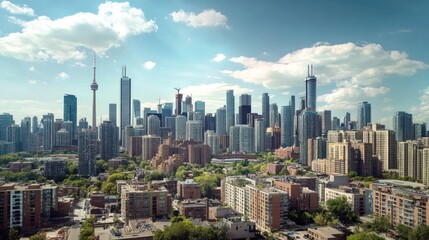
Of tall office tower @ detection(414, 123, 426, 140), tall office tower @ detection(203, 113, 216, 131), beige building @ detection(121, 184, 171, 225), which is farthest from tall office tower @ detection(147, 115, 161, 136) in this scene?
beige building @ detection(121, 184, 171, 225)

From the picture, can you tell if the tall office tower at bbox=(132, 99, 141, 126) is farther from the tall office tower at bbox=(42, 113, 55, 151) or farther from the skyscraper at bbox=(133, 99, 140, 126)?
the tall office tower at bbox=(42, 113, 55, 151)

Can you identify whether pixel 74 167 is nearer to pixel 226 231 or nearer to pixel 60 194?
pixel 60 194

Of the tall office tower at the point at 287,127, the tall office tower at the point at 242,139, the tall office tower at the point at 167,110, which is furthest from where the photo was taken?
the tall office tower at the point at 167,110

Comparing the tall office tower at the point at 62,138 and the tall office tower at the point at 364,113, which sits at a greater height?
the tall office tower at the point at 364,113

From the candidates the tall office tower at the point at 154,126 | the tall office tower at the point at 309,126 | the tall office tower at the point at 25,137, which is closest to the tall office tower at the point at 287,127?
the tall office tower at the point at 309,126

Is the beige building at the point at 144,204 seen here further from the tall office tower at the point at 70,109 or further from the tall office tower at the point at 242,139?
the tall office tower at the point at 70,109
